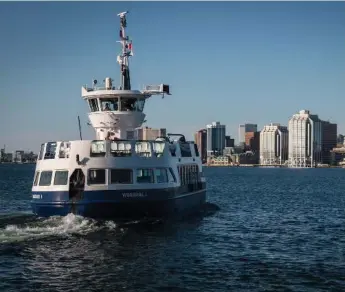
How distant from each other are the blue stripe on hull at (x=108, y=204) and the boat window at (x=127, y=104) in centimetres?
823

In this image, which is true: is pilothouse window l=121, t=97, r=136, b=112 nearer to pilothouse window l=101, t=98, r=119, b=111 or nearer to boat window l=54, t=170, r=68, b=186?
pilothouse window l=101, t=98, r=119, b=111

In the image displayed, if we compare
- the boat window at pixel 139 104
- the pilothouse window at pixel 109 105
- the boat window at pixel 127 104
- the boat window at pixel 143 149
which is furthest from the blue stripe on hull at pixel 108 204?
the pilothouse window at pixel 109 105

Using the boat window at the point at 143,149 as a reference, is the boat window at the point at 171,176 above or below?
below

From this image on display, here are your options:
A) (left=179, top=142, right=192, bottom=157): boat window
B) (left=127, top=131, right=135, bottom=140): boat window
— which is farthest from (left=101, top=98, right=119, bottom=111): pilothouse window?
(left=179, top=142, right=192, bottom=157): boat window

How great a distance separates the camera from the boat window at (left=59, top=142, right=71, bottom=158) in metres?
34.9

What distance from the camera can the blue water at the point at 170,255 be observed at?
21625 mm

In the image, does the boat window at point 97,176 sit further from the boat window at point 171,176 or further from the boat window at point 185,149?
the boat window at point 185,149

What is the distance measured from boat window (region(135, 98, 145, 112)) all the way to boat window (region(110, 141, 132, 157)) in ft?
18.0

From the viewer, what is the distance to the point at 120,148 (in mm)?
36656

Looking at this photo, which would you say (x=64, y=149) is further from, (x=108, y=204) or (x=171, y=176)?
(x=171, y=176)

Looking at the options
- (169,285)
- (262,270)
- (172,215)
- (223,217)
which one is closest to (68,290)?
(169,285)

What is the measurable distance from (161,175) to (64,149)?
6.82m

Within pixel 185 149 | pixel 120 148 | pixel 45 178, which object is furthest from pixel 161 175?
pixel 185 149

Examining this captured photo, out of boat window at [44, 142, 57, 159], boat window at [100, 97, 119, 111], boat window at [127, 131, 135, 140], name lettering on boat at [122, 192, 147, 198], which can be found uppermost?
boat window at [100, 97, 119, 111]
